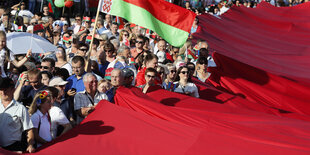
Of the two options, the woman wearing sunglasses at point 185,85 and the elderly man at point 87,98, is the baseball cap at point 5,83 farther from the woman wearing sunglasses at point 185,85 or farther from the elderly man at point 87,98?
the woman wearing sunglasses at point 185,85

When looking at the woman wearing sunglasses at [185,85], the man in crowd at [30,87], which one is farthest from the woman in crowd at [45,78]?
the woman wearing sunglasses at [185,85]

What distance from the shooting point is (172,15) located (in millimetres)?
7758

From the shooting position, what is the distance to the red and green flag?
7.68 meters

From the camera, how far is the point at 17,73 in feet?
23.8

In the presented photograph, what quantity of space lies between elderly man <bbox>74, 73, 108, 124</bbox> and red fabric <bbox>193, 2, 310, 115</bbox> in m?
2.75

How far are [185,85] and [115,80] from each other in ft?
3.93

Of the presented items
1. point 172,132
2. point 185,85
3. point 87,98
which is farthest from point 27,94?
point 185,85

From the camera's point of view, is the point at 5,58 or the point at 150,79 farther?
the point at 5,58

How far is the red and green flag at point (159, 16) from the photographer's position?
768 cm

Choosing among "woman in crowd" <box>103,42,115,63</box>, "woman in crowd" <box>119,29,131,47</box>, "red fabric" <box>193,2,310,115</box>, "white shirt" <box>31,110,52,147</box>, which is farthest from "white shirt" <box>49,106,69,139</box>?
"woman in crowd" <box>119,29,131,47</box>

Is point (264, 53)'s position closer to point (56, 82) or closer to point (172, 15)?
point (172, 15)

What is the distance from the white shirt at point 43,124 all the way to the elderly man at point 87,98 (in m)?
0.69

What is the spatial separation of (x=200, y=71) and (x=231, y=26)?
641cm

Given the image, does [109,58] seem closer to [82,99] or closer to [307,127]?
[82,99]
